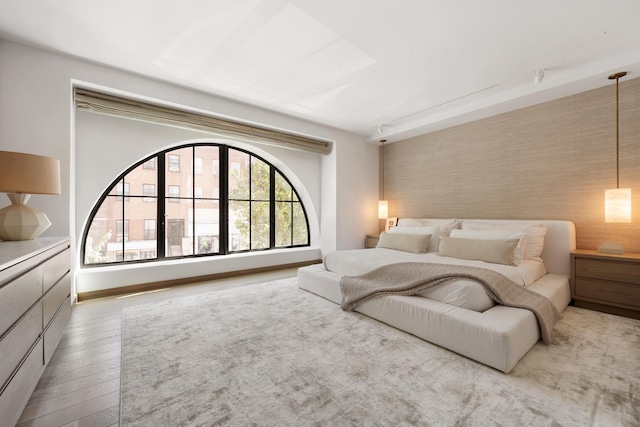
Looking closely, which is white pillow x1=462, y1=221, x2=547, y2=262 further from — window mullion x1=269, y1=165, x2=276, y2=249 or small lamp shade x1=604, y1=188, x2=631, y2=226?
window mullion x1=269, y1=165, x2=276, y2=249

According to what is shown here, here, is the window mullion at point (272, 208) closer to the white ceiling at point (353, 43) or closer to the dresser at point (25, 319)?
the white ceiling at point (353, 43)

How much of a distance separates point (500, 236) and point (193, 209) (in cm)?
430

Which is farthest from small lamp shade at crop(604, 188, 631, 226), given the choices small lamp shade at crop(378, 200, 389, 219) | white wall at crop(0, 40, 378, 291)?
white wall at crop(0, 40, 378, 291)

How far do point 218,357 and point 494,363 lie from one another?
1857mm

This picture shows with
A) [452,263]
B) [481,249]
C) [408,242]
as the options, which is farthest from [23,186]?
[481,249]

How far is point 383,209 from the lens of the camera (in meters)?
5.44

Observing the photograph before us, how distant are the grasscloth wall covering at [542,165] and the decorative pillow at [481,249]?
43.6 inches

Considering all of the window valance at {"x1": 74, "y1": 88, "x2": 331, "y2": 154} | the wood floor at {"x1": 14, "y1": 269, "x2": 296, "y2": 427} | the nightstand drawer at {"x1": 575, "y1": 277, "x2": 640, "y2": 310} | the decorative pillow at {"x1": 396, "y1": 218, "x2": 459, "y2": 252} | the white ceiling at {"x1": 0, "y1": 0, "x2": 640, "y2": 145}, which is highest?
the white ceiling at {"x1": 0, "y1": 0, "x2": 640, "y2": 145}

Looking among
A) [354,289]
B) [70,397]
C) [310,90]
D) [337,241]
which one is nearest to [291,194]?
[337,241]

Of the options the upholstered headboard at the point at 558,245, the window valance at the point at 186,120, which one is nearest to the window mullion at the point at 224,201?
the window valance at the point at 186,120

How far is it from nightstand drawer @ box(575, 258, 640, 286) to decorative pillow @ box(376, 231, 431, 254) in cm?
156

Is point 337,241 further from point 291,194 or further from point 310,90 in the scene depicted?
point 310,90

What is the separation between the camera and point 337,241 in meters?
5.05

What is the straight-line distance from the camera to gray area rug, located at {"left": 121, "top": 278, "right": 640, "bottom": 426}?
1.38 metres
